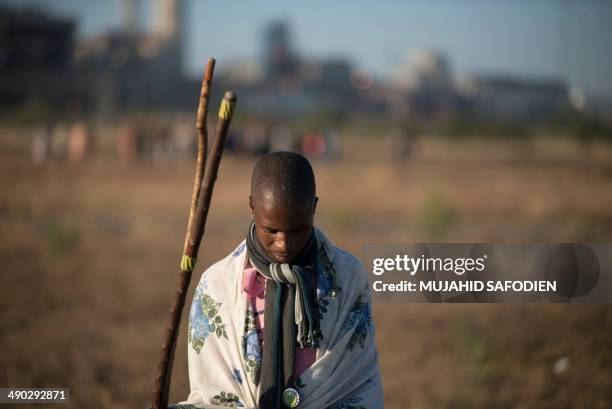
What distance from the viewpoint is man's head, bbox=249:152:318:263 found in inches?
90.2

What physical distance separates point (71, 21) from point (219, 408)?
50.9 metres

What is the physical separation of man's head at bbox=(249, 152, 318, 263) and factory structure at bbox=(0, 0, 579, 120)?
3863 cm

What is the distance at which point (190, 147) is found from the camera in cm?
2658

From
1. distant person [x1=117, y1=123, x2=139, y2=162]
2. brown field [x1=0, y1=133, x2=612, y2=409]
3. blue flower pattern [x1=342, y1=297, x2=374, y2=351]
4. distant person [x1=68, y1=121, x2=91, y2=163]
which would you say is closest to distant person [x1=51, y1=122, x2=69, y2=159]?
distant person [x1=68, y1=121, x2=91, y2=163]

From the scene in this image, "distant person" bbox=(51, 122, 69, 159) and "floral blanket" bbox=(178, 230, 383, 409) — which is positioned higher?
"floral blanket" bbox=(178, 230, 383, 409)

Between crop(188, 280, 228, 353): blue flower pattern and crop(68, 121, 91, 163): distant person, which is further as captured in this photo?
crop(68, 121, 91, 163): distant person

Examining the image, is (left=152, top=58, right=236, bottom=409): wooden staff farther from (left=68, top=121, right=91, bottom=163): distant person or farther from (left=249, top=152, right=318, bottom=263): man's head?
(left=68, top=121, right=91, bottom=163): distant person

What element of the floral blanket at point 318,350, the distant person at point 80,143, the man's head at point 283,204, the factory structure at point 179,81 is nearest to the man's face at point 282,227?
the man's head at point 283,204

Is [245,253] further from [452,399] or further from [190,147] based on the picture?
[190,147]

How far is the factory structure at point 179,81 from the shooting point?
154ft

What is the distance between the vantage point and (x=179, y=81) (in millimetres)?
62094

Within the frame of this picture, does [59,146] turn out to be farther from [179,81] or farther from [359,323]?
[179,81]

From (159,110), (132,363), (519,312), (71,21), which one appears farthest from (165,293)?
(159,110)

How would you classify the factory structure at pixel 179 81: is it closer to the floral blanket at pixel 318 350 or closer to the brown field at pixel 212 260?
the brown field at pixel 212 260
